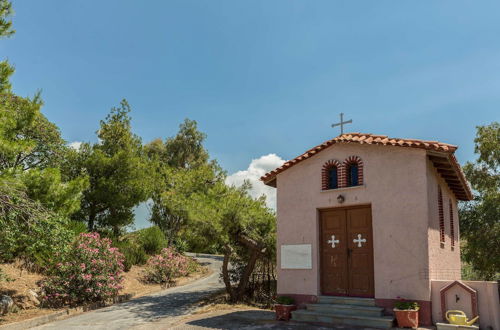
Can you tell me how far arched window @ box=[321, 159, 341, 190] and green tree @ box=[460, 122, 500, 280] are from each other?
11811 millimetres

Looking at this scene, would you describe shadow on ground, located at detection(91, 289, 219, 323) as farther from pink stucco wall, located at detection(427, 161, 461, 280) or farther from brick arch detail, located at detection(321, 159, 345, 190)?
pink stucco wall, located at detection(427, 161, 461, 280)

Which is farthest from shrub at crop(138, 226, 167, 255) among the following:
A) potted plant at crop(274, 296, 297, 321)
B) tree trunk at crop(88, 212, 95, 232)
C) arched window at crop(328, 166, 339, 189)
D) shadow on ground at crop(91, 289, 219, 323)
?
arched window at crop(328, 166, 339, 189)

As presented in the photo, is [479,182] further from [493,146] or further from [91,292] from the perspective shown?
[91,292]

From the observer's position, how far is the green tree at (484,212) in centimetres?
1839

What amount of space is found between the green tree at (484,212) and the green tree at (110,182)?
16856 mm

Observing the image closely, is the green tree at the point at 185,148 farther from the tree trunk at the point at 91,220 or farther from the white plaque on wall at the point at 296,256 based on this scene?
the white plaque on wall at the point at 296,256

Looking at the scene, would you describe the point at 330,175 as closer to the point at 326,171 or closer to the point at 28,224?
the point at 326,171

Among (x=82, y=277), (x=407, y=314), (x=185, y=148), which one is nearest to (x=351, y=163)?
(x=407, y=314)

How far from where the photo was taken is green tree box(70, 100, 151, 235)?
811 inches

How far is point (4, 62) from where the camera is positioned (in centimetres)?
1134

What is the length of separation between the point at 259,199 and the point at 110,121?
46.4ft

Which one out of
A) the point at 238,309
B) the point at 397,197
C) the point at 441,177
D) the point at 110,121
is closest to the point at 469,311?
the point at 397,197

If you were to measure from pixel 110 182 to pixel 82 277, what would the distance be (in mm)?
8296

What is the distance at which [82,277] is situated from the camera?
1292cm
